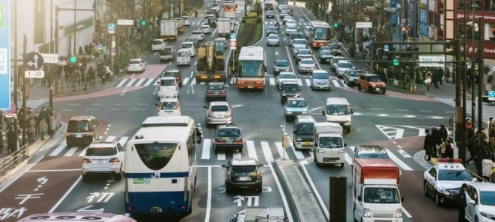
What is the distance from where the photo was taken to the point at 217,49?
3381 inches

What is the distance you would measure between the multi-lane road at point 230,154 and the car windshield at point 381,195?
3.07 meters

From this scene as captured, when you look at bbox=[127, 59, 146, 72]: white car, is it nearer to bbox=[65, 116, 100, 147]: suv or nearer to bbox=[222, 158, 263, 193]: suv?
bbox=[65, 116, 100, 147]: suv

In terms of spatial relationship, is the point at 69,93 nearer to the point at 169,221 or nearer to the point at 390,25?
the point at 169,221

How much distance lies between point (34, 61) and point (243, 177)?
47.2 feet

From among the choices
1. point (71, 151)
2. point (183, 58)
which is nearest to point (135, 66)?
point (183, 58)

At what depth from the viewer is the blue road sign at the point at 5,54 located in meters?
25.1

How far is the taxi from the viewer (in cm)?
3456

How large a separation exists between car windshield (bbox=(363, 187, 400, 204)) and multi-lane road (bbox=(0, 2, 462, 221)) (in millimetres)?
3071

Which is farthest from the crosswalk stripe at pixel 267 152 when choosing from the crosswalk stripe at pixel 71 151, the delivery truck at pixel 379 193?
the delivery truck at pixel 379 193

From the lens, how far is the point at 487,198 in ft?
99.3

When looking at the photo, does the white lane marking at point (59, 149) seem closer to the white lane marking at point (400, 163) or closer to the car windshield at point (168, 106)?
the car windshield at point (168, 106)

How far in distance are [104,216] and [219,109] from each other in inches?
1669

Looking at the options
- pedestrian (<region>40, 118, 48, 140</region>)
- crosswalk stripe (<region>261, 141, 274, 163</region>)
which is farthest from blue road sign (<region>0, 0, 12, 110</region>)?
pedestrian (<region>40, 118, 48, 140</region>)

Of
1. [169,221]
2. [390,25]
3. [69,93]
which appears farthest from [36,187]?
[390,25]
